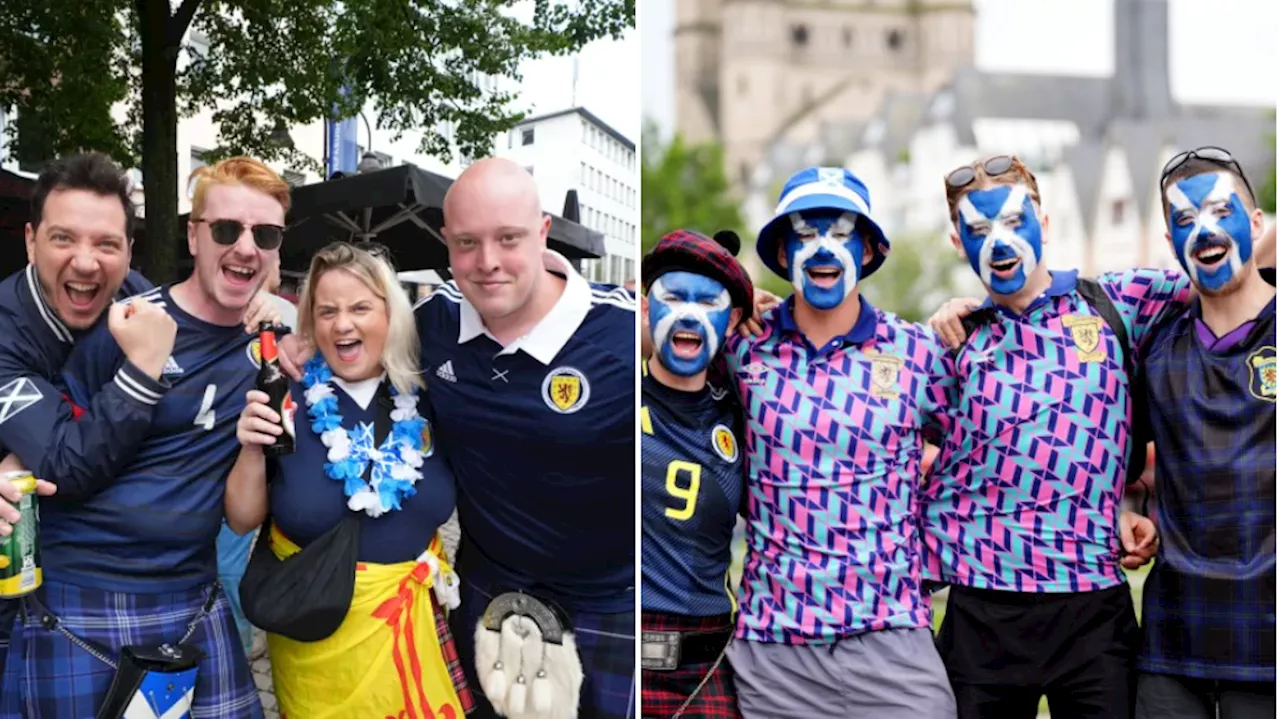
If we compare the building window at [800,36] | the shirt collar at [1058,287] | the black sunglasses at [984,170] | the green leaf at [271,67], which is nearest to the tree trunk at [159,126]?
the green leaf at [271,67]

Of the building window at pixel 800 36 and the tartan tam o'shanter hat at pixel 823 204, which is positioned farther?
the building window at pixel 800 36

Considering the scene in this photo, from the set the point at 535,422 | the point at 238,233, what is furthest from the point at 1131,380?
the point at 238,233

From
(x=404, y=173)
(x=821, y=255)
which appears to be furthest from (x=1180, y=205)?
(x=404, y=173)

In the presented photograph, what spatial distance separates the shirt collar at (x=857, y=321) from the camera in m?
2.81

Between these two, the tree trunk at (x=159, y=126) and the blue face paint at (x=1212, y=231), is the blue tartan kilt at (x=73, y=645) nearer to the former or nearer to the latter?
the tree trunk at (x=159, y=126)

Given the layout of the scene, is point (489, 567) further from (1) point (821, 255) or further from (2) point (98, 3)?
(2) point (98, 3)

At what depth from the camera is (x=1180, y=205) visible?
2.69 m

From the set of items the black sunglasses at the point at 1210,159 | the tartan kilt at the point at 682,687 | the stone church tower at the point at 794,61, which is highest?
the stone church tower at the point at 794,61

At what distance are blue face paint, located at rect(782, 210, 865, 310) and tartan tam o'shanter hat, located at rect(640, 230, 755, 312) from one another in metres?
0.14

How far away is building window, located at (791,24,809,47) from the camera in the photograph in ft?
193

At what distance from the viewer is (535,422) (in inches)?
109

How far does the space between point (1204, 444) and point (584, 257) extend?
4.93ft

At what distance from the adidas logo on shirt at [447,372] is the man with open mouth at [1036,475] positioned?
122 centimetres

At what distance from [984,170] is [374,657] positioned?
1.90m
